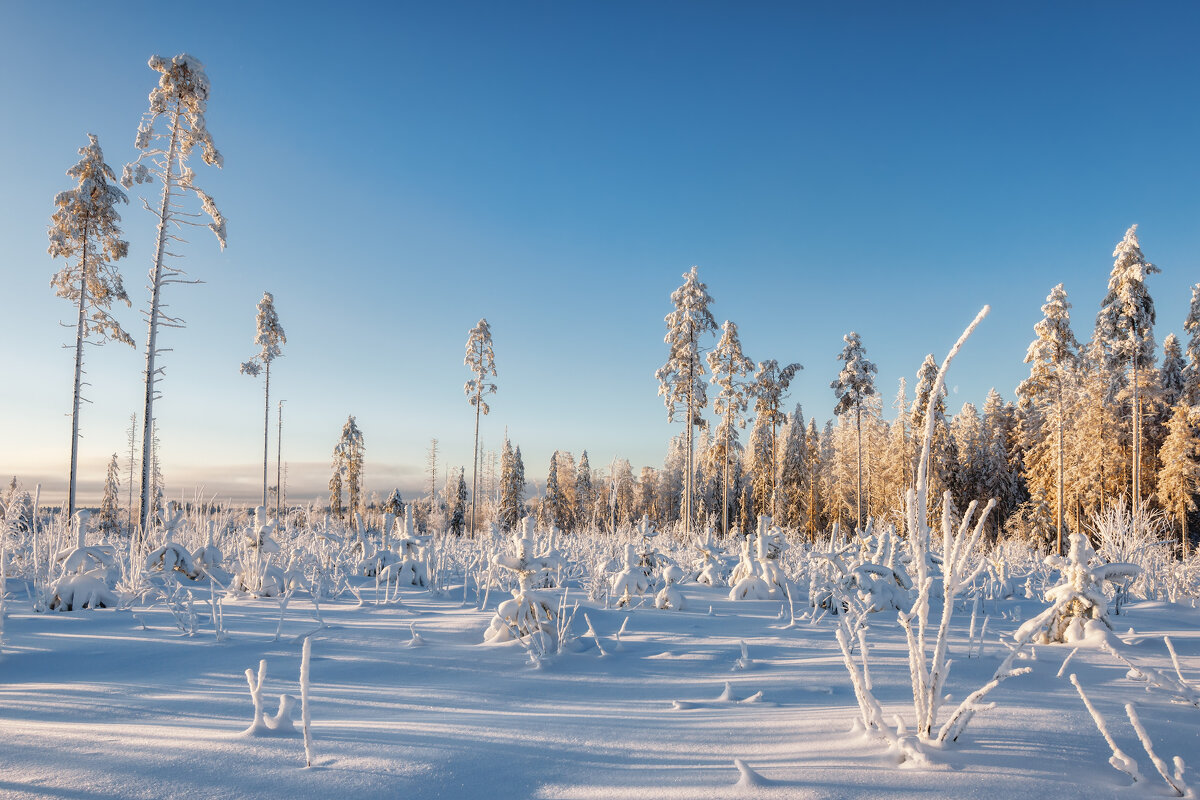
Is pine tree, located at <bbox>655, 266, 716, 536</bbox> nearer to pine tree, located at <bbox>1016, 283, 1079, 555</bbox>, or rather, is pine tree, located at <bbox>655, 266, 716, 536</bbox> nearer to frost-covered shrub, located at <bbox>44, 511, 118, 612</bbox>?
pine tree, located at <bbox>1016, 283, 1079, 555</bbox>

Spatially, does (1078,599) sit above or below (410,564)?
above

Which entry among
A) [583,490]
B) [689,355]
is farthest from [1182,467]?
[583,490]

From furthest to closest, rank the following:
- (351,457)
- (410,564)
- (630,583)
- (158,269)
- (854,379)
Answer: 1. (351,457)
2. (854,379)
3. (158,269)
4. (410,564)
5. (630,583)

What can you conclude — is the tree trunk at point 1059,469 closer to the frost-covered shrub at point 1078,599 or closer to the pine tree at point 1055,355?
the pine tree at point 1055,355

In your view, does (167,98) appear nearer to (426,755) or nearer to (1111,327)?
(426,755)

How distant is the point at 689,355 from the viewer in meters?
25.8

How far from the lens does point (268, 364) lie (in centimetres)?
2884

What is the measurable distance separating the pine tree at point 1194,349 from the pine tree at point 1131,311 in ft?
16.8

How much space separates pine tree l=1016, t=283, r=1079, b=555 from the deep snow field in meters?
23.6

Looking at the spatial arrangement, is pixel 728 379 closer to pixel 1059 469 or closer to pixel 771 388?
pixel 771 388

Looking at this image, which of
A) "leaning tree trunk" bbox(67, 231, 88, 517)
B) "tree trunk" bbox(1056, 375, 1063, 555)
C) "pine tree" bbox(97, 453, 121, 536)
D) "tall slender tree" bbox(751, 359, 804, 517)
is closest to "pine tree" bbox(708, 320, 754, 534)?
"tall slender tree" bbox(751, 359, 804, 517)

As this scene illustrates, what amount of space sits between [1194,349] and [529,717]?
35486 millimetres

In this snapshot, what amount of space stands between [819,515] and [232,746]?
53411 mm

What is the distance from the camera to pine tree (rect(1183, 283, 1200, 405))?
26.2m
